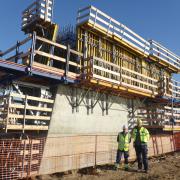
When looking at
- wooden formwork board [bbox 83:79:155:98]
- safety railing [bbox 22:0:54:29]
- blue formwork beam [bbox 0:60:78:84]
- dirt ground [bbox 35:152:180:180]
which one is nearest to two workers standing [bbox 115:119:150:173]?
dirt ground [bbox 35:152:180:180]

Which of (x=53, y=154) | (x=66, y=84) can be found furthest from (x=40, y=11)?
(x=53, y=154)

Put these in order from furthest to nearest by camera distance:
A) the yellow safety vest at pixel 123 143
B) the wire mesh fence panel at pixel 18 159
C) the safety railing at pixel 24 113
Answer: the yellow safety vest at pixel 123 143
the safety railing at pixel 24 113
the wire mesh fence panel at pixel 18 159

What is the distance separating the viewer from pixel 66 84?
1244 centimetres

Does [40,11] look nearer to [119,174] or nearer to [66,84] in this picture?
[66,84]

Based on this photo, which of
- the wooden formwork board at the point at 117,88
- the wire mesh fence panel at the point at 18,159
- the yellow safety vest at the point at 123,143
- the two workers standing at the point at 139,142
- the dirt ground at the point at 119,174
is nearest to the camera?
the wire mesh fence panel at the point at 18,159

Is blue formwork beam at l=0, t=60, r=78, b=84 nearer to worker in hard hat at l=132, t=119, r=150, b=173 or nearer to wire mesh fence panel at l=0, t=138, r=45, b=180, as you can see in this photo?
wire mesh fence panel at l=0, t=138, r=45, b=180

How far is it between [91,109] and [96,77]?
7.18 ft

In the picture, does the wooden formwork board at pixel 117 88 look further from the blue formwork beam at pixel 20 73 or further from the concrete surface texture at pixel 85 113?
the blue formwork beam at pixel 20 73

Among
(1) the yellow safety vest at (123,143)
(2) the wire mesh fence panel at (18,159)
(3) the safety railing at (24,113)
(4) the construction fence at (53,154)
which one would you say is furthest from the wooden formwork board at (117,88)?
(2) the wire mesh fence panel at (18,159)

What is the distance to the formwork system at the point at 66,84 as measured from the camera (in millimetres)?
10227

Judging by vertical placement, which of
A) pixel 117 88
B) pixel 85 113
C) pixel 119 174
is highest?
pixel 117 88

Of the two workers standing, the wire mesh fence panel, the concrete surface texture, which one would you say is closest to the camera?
the wire mesh fence panel

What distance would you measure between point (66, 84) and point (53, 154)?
126 inches

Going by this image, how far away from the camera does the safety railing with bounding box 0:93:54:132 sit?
1000 centimetres
